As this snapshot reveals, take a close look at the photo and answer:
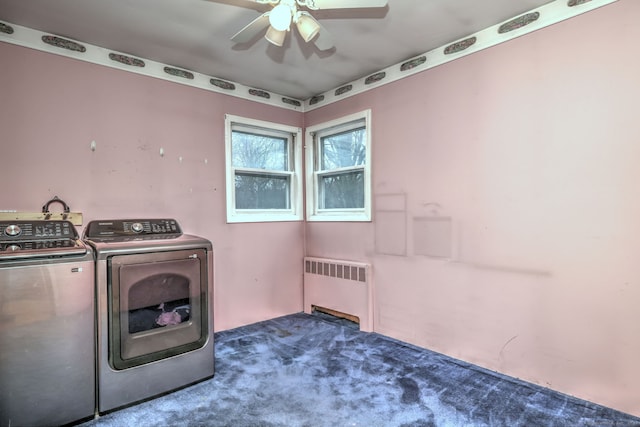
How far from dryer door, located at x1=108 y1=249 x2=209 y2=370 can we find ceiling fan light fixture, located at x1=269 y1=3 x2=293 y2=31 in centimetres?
150

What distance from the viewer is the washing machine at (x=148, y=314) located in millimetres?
2014

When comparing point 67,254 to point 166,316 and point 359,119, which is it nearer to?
point 166,316

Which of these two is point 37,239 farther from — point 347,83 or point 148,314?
point 347,83

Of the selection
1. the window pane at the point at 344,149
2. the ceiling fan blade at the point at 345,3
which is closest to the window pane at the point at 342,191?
the window pane at the point at 344,149

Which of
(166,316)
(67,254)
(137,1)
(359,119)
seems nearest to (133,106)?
(137,1)

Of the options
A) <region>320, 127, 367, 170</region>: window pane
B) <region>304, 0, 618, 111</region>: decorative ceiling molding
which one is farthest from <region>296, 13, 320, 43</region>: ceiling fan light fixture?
<region>320, 127, 367, 170</region>: window pane

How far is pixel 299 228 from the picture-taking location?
4.00 metres

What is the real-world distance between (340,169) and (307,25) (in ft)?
6.18

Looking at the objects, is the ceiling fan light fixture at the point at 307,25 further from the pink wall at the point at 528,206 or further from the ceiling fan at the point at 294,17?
the pink wall at the point at 528,206

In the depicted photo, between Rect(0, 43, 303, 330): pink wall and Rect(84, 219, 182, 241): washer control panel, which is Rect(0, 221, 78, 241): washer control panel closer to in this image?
Rect(84, 219, 182, 241): washer control panel

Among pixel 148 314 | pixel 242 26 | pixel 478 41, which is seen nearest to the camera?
pixel 148 314

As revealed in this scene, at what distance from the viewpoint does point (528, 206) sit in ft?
7.57

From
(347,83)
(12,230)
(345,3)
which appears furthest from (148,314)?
(347,83)

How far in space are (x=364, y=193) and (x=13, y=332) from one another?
270 cm
